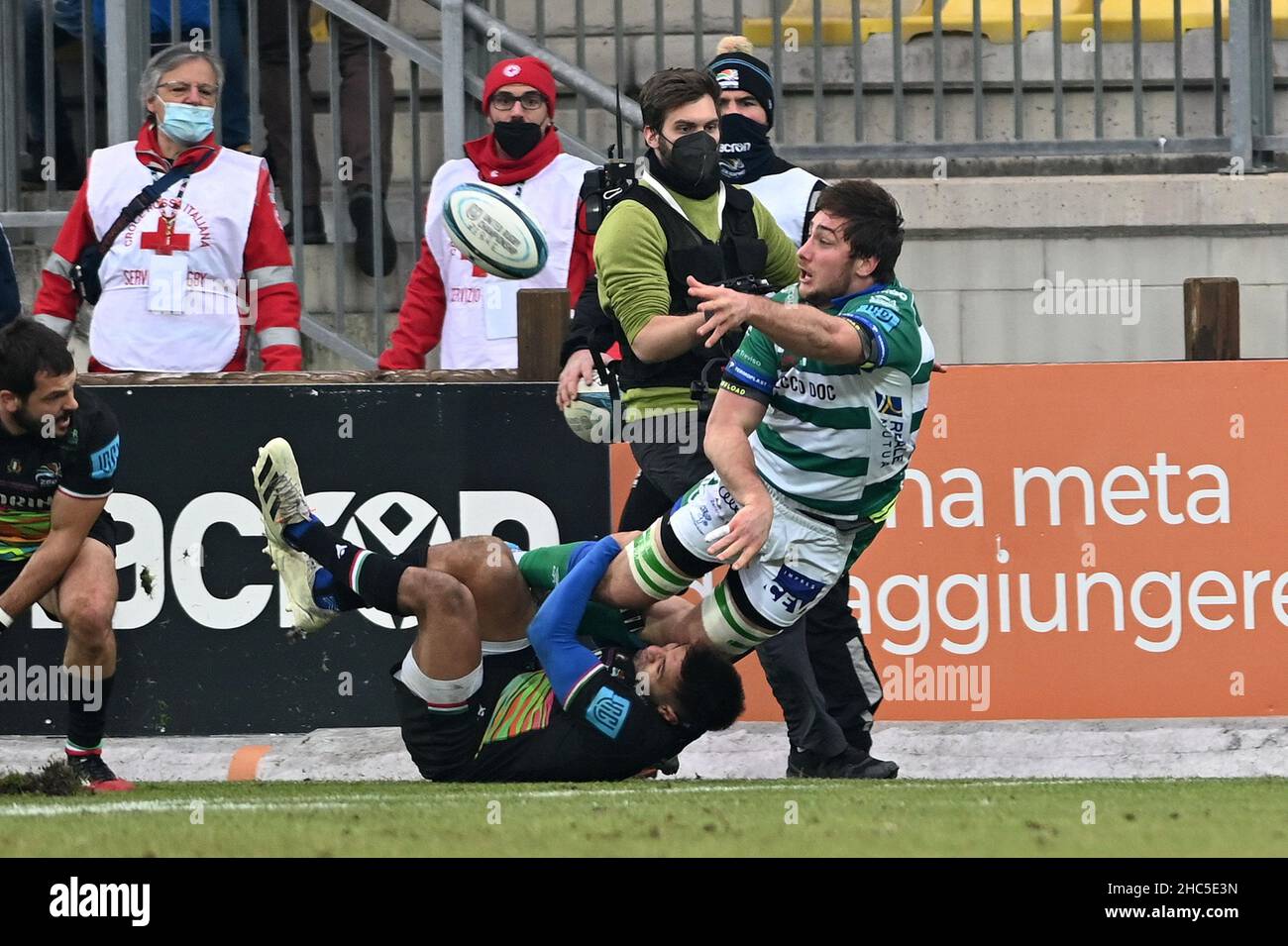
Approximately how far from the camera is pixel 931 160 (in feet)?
32.9

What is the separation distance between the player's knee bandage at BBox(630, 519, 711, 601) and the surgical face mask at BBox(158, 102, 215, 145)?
2.72 m

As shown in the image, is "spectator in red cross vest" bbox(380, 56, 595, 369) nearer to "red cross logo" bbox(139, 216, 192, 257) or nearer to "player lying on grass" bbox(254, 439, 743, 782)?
"red cross logo" bbox(139, 216, 192, 257)

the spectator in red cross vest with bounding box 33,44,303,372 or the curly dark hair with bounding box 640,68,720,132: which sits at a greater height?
the curly dark hair with bounding box 640,68,720,132

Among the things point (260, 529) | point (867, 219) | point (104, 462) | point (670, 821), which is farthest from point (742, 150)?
point (670, 821)

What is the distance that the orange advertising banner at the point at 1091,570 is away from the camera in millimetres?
8336

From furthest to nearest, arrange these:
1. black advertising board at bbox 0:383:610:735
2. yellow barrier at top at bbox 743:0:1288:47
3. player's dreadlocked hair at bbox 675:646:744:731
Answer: yellow barrier at top at bbox 743:0:1288:47 < black advertising board at bbox 0:383:610:735 < player's dreadlocked hair at bbox 675:646:744:731

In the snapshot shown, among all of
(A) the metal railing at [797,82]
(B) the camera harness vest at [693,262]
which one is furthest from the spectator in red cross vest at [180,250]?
(B) the camera harness vest at [693,262]

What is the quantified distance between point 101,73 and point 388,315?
1.75 metres

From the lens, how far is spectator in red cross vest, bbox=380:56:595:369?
28.7 feet

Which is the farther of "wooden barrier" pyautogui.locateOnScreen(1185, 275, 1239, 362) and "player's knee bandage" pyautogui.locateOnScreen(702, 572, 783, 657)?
"wooden barrier" pyautogui.locateOnScreen(1185, 275, 1239, 362)

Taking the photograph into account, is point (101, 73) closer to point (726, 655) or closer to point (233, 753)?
point (233, 753)

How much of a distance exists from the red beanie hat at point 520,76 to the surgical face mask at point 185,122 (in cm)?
106

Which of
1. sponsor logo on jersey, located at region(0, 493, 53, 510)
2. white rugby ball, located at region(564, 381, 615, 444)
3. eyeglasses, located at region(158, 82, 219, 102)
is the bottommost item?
sponsor logo on jersey, located at region(0, 493, 53, 510)

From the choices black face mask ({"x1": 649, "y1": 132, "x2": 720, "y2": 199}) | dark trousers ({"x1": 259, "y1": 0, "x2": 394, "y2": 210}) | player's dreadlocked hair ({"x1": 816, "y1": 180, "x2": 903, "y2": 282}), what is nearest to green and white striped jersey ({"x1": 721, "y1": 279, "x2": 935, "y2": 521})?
player's dreadlocked hair ({"x1": 816, "y1": 180, "x2": 903, "y2": 282})
